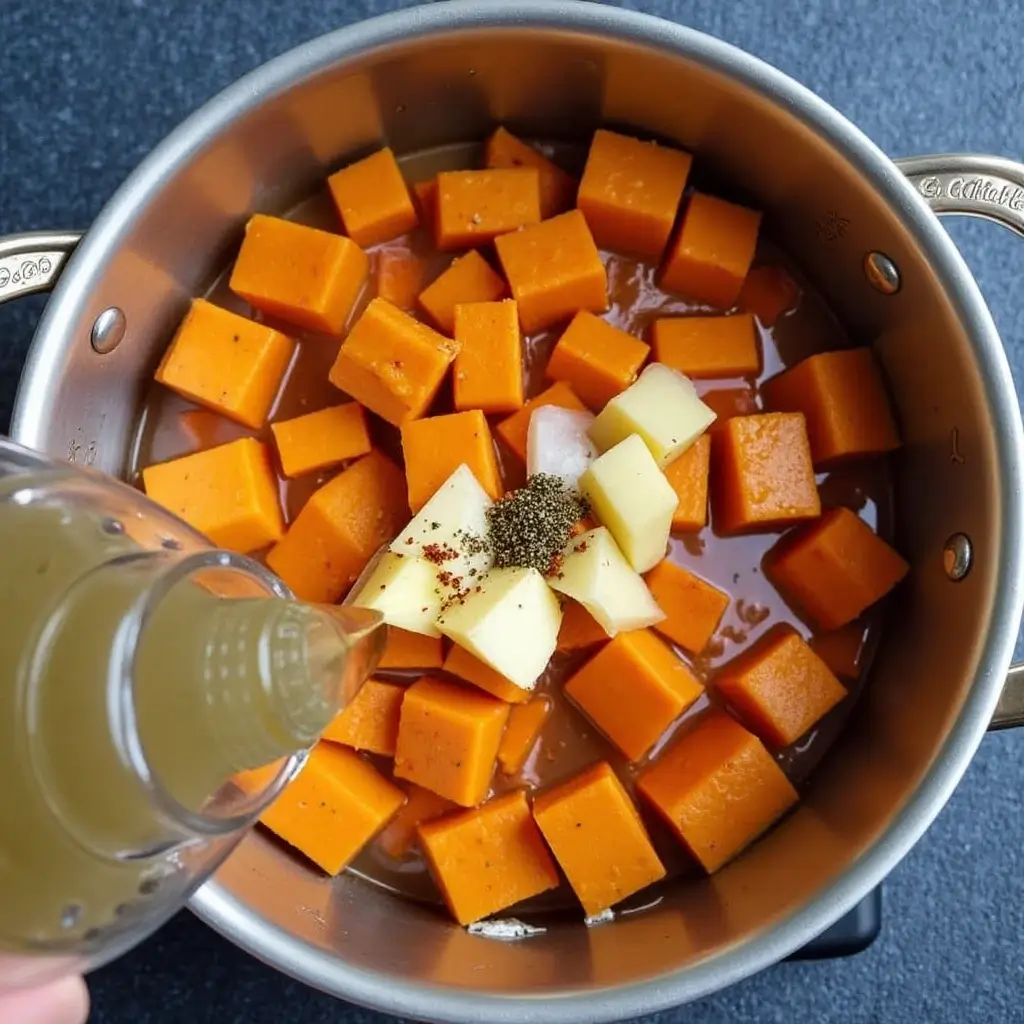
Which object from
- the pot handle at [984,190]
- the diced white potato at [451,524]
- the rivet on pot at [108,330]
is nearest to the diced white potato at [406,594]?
the diced white potato at [451,524]

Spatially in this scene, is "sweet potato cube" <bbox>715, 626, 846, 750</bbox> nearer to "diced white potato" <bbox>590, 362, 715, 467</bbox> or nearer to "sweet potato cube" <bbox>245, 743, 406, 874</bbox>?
"diced white potato" <bbox>590, 362, 715, 467</bbox>

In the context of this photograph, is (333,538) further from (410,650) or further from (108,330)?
(108,330)

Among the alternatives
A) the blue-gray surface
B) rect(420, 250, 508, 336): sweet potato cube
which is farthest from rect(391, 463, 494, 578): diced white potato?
the blue-gray surface

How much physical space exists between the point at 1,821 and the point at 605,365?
89 cm

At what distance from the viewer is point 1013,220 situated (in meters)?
1.24

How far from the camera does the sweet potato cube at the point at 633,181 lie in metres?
1.47

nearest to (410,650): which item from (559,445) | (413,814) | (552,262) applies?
(413,814)

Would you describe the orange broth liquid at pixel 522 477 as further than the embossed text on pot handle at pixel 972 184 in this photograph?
Yes

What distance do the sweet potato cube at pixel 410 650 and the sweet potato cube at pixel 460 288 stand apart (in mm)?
408

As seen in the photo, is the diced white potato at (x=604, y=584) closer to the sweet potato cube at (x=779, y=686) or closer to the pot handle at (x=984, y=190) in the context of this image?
the sweet potato cube at (x=779, y=686)

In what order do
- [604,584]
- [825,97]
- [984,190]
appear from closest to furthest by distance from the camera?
[984,190]
[604,584]
[825,97]

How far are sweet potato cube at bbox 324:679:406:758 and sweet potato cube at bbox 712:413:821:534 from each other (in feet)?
1.66

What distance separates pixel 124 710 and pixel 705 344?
36.7 inches

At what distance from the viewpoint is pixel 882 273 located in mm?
1401
